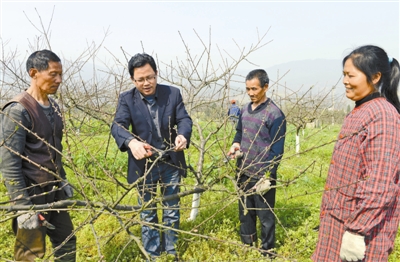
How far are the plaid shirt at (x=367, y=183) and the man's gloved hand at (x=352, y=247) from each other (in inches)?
1.3

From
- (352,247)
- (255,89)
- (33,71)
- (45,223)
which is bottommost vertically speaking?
(352,247)

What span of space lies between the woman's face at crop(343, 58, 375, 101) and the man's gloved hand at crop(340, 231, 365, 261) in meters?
0.74

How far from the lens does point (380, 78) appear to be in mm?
1553

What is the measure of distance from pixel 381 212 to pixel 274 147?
1.39 metres

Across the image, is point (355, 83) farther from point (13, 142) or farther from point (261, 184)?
point (13, 142)

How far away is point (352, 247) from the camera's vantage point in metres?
1.48

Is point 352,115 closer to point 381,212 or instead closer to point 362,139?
point 362,139

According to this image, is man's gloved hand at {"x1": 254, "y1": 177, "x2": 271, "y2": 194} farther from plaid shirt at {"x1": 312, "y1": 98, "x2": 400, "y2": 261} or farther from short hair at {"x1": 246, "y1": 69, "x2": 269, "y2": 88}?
short hair at {"x1": 246, "y1": 69, "x2": 269, "y2": 88}

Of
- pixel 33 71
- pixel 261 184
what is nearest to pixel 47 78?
pixel 33 71

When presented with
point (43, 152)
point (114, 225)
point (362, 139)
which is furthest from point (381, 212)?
point (114, 225)

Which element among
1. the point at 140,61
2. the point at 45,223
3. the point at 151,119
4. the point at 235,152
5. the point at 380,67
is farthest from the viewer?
the point at 235,152

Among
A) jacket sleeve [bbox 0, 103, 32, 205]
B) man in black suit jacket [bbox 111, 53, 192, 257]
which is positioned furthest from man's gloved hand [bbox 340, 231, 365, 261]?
jacket sleeve [bbox 0, 103, 32, 205]

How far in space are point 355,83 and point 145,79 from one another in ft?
4.94

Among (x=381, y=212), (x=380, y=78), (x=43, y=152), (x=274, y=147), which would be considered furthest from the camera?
(x=274, y=147)
